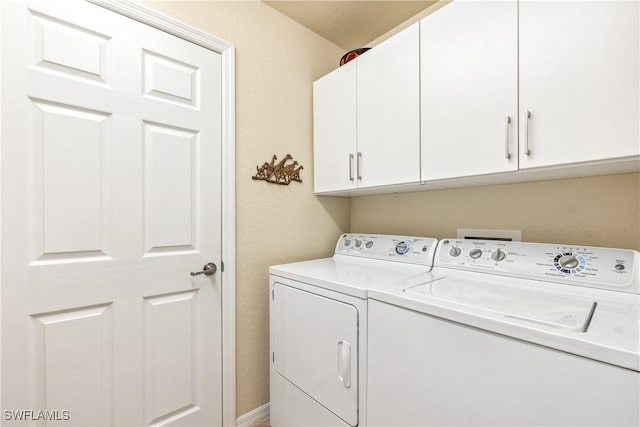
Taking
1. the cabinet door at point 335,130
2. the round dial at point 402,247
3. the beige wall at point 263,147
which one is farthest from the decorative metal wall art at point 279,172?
the round dial at point 402,247

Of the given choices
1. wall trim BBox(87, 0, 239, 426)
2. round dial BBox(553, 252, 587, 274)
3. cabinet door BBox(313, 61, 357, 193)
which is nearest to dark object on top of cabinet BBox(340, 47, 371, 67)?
cabinet door BBox(313, 61, 357, 193)

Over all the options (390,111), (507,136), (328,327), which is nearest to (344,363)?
(328,327)

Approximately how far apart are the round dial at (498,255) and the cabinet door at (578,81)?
0.44 metres

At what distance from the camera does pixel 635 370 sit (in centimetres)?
64

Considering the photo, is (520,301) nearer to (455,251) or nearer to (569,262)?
(569,262)

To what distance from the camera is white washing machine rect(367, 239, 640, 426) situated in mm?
701

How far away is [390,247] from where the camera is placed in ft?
5.82

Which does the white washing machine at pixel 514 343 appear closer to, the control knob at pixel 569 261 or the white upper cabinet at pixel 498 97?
the control knob at pixel 569 261

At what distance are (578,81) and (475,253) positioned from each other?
30.9 inches

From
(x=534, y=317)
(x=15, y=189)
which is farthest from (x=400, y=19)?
(x=15, y=189)

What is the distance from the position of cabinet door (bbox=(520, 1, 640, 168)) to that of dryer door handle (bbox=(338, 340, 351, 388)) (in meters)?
1.02

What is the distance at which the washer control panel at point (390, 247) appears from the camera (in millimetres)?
1613

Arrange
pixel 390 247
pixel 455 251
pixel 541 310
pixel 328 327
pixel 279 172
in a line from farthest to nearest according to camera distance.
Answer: pixel 279 172, pixel 390 247, pixel 455 251, pixel 328 327, pixel 541 310

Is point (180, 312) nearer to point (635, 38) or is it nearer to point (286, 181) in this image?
point (286, 181)
